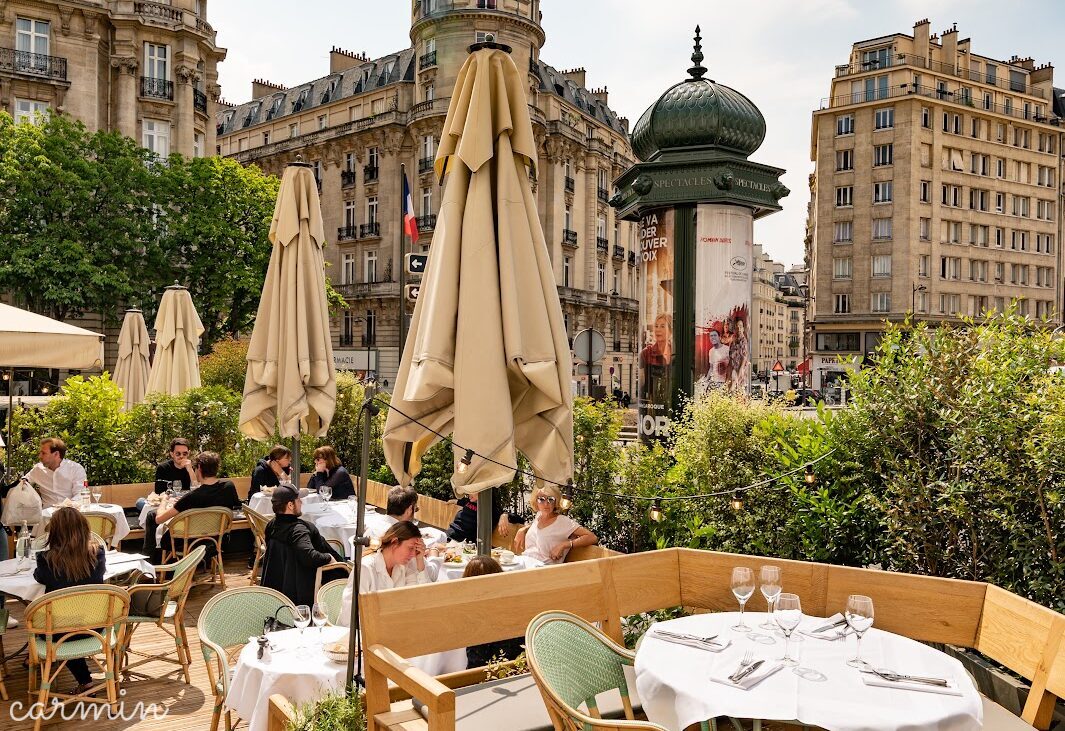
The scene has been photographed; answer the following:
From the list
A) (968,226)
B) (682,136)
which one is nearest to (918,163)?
(968,226)

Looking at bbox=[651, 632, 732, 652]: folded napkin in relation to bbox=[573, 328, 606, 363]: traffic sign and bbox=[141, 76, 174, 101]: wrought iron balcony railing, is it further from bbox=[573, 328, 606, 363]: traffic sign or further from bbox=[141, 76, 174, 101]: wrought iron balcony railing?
bbox=[141, 76, 174, 101]: wrought iron balcony railing

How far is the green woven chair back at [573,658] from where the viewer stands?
4035 millimetres

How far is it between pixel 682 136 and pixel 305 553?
8449mm

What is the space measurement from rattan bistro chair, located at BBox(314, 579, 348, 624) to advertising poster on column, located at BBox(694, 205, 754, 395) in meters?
6.95

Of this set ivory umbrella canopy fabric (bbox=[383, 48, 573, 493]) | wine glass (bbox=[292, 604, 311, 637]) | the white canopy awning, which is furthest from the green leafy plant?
the white canopy awning

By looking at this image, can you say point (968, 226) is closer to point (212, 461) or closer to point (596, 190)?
point (596, 190)

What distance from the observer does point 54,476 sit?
9.73m

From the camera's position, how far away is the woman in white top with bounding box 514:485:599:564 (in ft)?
24.0

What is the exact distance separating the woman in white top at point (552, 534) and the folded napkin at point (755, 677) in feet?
11.5

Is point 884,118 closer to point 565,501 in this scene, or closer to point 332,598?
point 565,501

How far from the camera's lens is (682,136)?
12.2m

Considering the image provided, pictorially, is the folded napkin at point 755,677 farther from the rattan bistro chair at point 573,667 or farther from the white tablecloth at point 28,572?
the white tablecloth at point 28,572

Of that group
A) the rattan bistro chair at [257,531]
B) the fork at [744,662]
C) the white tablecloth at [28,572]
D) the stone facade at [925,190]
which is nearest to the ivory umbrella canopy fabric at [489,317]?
the fork at [744,662]

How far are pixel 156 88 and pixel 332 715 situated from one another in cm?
4066
